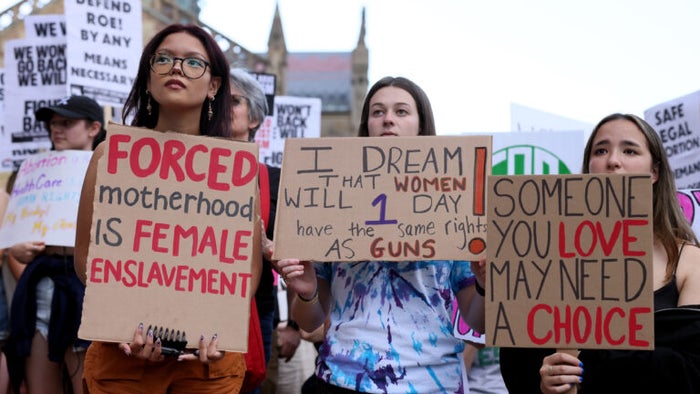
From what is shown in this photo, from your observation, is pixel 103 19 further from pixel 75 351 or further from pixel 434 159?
pixel 434 159

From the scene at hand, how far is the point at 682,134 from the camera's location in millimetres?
6309

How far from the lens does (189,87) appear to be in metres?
2.92

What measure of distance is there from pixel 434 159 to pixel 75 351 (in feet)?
6.85

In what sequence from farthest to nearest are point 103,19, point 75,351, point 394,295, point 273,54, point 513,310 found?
1. point 273,54
2. point 103,19
3. point 75,351
4. point 394,295
5. point 513,310

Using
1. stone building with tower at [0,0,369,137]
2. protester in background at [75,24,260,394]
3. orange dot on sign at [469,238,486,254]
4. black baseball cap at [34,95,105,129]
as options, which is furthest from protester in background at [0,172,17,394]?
stone building with tower at [0,0,369,137]

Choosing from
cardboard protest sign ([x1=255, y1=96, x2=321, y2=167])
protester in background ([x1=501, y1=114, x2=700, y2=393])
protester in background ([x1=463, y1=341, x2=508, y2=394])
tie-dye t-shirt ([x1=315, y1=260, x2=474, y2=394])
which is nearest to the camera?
protester in background ([x1=501, y1=114, x2=700, y2=393])

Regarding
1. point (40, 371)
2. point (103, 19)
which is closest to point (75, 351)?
point (40, 371)

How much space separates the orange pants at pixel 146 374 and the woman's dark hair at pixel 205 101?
31.2 inches

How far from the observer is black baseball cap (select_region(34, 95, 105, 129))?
15.1ft

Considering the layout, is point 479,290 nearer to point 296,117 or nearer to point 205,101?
point 205,101

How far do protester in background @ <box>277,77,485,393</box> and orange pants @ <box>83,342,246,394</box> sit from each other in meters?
0.39

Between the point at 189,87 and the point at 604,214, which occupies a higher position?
the point at 189,87

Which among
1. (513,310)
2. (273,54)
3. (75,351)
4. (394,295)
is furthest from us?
(273,54)

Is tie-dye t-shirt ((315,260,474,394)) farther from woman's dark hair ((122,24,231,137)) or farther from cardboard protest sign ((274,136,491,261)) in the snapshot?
woman's dark hair ((122,24,231,137))
